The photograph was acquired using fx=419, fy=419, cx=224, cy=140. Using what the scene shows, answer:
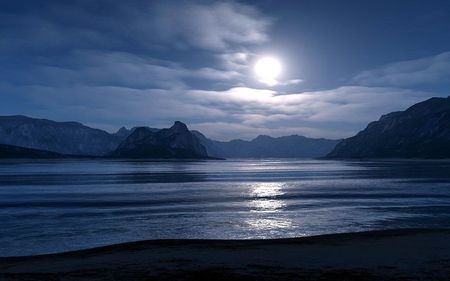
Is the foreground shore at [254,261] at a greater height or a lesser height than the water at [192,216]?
greater

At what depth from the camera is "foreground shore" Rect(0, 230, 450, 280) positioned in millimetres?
20828

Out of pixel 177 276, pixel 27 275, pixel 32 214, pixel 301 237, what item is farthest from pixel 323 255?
pixel 32 214

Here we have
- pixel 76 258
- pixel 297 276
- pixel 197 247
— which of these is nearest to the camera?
pixel 297 276

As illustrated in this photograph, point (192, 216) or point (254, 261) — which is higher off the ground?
point (254, 261)

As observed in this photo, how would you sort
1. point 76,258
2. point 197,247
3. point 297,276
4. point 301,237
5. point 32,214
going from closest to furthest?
point 297,276 < point 76,258 < point 197,247 < point 301,237 < point 32,214

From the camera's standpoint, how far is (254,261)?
24.0m

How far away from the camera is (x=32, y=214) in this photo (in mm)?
46531

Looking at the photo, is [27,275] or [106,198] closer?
[27,275]

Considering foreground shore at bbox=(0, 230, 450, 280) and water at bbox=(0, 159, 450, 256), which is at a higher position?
foreground shore at bbox=(0, 230, 450, 280)

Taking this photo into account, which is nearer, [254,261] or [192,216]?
[254,261]

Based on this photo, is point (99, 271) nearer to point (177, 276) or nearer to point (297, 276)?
point (177, 276)

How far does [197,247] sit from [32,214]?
86.4 feet

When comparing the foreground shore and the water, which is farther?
the water

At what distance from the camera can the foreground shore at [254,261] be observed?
68.3 ft
